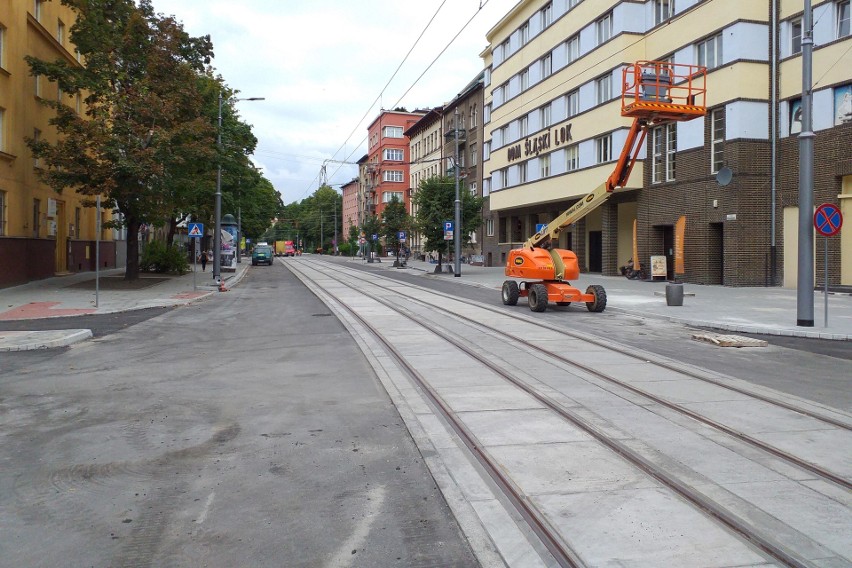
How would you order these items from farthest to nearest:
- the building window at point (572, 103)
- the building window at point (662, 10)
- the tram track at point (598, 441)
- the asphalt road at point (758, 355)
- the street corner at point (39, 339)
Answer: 1. the building window at point (572, 103)
2. the building window at point (662, 10)
3. the street corner at point (39, 339)
4. the asphalt road at point (758, 355)
5. the tram track at point (598, 441)

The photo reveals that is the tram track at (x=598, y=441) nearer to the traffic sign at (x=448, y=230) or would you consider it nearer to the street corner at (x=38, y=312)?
the street corner at (x=38, y=312)

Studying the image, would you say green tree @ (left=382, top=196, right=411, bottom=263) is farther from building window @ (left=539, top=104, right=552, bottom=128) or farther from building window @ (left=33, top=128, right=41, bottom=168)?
building window @ (left=33, top=128, right=41, bottom=168)

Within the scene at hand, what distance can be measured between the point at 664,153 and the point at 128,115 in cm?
2220

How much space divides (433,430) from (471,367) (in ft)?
11.6

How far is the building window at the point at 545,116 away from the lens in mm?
40125

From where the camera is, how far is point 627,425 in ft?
21.7

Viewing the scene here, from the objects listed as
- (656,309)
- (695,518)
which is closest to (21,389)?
(695,518)

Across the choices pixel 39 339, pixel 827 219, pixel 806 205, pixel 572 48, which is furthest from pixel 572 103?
pixel 39 339

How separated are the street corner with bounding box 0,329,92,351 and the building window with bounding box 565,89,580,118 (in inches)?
1146

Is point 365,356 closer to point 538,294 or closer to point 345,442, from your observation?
point 345,442

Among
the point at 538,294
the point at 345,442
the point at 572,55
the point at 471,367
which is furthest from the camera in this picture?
the point at 572,55

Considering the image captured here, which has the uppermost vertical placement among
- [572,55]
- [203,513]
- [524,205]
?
[572,55]

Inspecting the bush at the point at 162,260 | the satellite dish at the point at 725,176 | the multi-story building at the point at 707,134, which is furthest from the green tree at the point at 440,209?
the satellite dish at the point at 725,176

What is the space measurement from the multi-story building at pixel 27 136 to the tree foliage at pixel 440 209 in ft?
63.7
